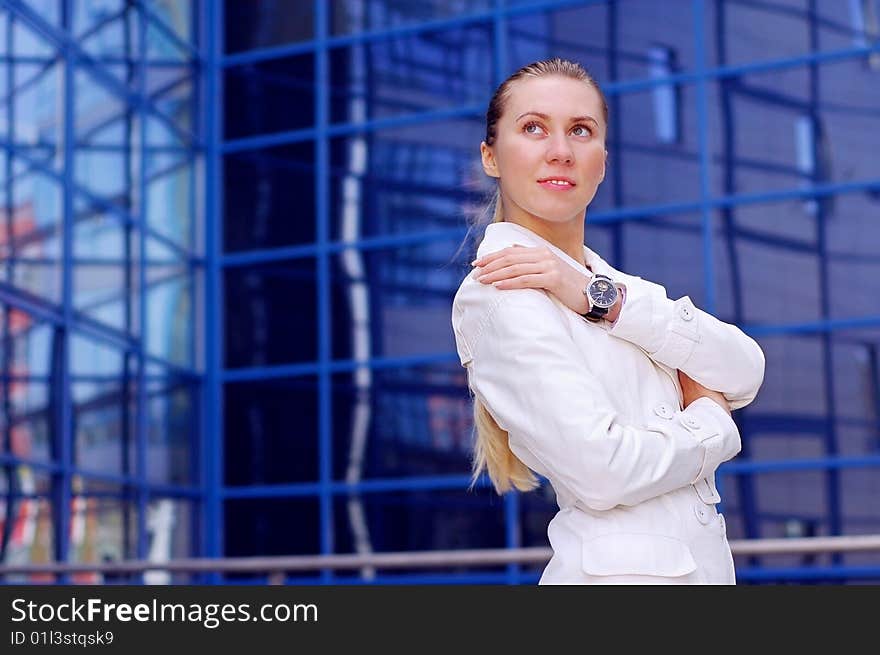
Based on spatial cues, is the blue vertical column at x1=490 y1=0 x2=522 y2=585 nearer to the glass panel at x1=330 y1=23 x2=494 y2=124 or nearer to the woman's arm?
the glass panel at x1=330 y1=23 x2=494 y2=124

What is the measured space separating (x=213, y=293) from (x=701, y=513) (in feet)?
39.8

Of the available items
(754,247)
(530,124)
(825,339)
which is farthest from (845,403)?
(530,124)

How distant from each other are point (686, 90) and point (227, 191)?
5.06m

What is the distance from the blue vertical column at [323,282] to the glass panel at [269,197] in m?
0.13

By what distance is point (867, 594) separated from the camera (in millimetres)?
1762

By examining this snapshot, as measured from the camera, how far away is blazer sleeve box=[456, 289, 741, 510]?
Answer: 1.85 m

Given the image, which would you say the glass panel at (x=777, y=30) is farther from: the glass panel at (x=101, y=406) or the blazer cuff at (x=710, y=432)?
the blazer cuff at (x=710, y=432)

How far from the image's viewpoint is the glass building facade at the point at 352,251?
1128cm

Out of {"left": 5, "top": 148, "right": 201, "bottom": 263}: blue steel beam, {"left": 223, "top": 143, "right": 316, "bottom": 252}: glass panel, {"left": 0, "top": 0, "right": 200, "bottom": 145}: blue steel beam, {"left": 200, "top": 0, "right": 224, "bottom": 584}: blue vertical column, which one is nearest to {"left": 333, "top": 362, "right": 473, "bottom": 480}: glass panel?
{"left": 200, "top": 0, "right": 224, "bottom": 584}: blue vertical column

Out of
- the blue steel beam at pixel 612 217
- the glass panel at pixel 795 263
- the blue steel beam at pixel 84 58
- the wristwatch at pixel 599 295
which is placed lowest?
the wristwatch at pixel 599 295

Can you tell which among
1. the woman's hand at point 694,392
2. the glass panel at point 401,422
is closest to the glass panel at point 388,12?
the glass panel at point 401,422

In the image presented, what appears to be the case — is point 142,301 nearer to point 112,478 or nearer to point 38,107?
point 112,478

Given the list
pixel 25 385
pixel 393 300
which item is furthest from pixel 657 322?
pixel 393 300

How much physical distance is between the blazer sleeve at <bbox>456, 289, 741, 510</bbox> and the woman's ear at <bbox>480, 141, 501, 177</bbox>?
1.08 feet
